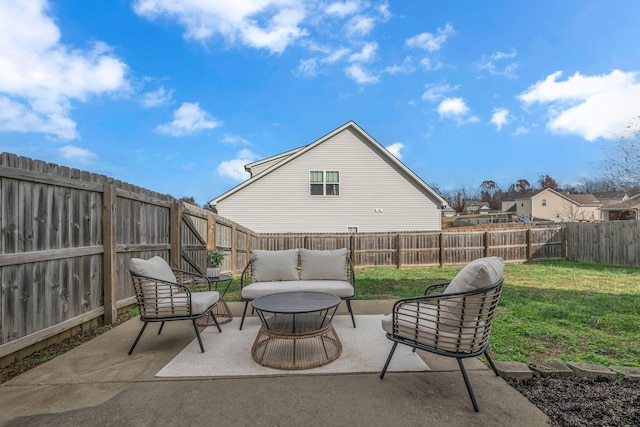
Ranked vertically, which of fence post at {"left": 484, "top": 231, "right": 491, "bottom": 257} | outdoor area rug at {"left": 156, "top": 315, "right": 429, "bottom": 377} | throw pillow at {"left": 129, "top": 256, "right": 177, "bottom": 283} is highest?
throw pillow at {"left": 129, "top": 256, "right": 177, "bottom": 283}

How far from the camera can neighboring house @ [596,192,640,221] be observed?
2269 centimetres

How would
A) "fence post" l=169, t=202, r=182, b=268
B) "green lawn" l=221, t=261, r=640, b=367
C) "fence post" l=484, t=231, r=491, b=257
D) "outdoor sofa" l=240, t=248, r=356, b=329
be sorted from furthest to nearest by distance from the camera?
"fence post" l=484, t=231, r=491, b=257, "fence post" l=169, t=202, r=182, b=268, "outdoor sofa" l=240, t=248, r=356, b=329, "green lawn" l=221, t=261, r=640, b=367

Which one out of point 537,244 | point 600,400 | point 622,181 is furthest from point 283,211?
point 622,181

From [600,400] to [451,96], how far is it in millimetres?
13535

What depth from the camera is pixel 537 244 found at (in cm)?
1282

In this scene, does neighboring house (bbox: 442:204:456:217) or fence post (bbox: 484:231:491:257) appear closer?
fence post (bbox: 484:231:491:257)

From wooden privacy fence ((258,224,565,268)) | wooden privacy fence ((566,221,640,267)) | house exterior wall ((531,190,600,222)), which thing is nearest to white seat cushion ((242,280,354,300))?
wooden privacy fence ((258,224,565,268))

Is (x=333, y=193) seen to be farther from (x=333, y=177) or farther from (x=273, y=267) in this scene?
(x=273, y=267)

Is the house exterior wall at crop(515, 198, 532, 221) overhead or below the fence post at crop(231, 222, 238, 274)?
overhead

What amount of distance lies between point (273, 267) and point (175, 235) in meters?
2.33

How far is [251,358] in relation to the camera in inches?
124

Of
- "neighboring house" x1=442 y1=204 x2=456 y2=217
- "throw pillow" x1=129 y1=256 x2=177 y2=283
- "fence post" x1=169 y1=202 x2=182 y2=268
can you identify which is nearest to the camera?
"throw pillow" x1=129 y1=256 x2=177 y2=283

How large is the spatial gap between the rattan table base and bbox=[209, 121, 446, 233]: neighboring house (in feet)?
34.4

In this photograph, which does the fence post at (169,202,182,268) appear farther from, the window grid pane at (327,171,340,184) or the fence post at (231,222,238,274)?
the window grid pane at (327,171,340,184)
